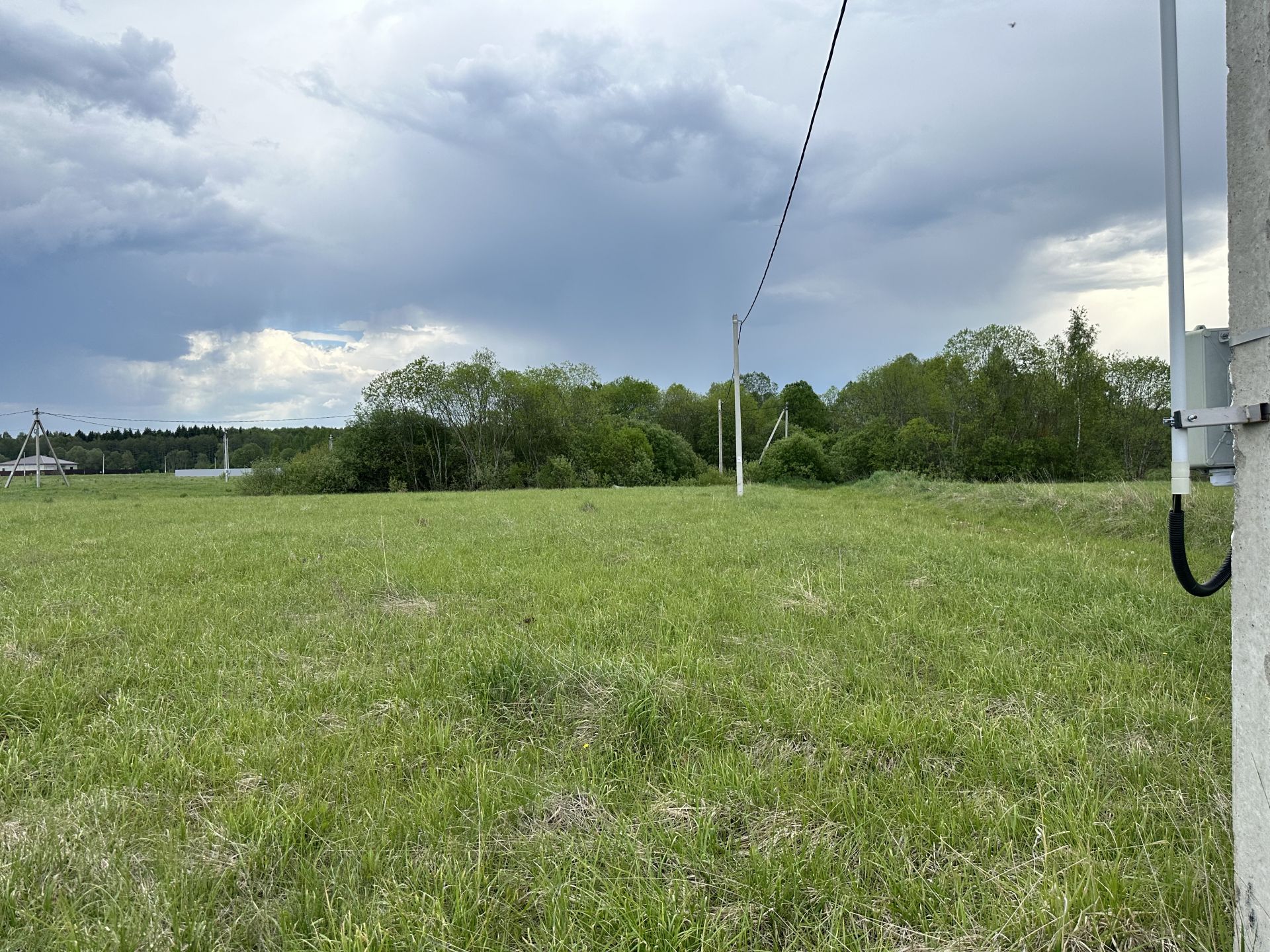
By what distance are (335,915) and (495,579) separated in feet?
16.3

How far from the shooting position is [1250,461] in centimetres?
158

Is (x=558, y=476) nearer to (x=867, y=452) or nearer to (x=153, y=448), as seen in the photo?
(x=867, y=452)

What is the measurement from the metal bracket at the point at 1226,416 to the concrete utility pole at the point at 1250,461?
3cm

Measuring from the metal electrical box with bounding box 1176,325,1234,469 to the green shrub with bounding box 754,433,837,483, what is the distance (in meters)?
38.2

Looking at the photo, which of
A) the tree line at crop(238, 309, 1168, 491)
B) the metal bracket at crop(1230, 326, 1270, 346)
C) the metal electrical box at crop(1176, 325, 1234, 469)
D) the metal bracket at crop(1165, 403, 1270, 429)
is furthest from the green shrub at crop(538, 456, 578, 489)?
the metal bracket at crop(1230, 326, 1270, 346)

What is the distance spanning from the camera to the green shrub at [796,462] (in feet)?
131

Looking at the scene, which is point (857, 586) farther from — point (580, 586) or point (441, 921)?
point (441, 921)

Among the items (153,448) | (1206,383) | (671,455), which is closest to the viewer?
(1206,383)

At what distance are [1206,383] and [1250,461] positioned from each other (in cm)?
67

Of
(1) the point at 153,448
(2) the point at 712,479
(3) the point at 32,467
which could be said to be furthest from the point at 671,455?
(1) the point at 153,448

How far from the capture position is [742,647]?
439 centimetres

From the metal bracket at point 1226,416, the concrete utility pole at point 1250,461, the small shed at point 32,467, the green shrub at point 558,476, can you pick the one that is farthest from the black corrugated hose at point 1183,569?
the small shed at point 32,467

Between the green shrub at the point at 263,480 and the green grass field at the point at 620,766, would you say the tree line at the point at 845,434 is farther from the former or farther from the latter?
the green grass field at the point at 620,766

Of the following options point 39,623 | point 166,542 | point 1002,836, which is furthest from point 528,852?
point 166,542
